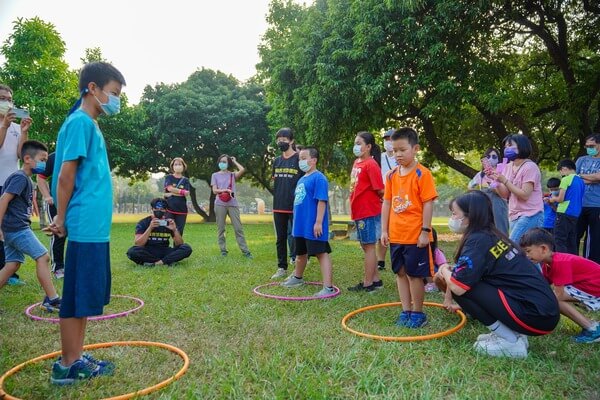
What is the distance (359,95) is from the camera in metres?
12.6

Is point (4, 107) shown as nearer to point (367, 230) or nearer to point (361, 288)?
point (367, 230)

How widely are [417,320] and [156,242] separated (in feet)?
18.0

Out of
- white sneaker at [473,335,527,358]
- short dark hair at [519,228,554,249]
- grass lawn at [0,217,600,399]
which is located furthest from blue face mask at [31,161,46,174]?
short dark hair at [519,228,554,249]

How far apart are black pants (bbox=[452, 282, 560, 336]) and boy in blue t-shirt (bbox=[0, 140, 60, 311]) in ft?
13.7

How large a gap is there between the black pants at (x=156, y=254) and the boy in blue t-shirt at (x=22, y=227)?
122 inches

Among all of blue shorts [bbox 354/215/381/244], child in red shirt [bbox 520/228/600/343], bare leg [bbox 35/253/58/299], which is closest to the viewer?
child in red shirt [bbox 520/228/600/343]

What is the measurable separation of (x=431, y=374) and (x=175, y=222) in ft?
22.1

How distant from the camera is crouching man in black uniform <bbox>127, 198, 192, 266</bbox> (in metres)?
7.73

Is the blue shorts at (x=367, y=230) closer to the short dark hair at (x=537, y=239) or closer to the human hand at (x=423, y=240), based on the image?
the human hand at (x=423, y=240)

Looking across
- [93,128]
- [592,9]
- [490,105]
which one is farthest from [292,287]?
[592,9]

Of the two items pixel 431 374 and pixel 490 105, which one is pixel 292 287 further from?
pixel 490 105

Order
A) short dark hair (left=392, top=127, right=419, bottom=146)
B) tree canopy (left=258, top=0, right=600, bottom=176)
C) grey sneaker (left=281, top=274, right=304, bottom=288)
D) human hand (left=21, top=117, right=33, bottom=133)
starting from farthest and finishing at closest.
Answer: tree canopy (left=258, top=0, right=600, bottom=176)
grey sneaker (left=281, top=274, right=304, bottom=288)
human hand (left=21, top=117, right=33, bottom=133)
short dark hair (left=392, top=127, right=419, bottom=146)

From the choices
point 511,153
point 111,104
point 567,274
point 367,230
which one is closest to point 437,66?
point 511,153

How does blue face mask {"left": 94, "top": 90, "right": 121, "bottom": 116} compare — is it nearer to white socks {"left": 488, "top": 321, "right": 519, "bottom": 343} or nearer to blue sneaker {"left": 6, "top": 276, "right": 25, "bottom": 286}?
white socks {"left": 488, "top": 321, "right": 519, "bottom": 343}
